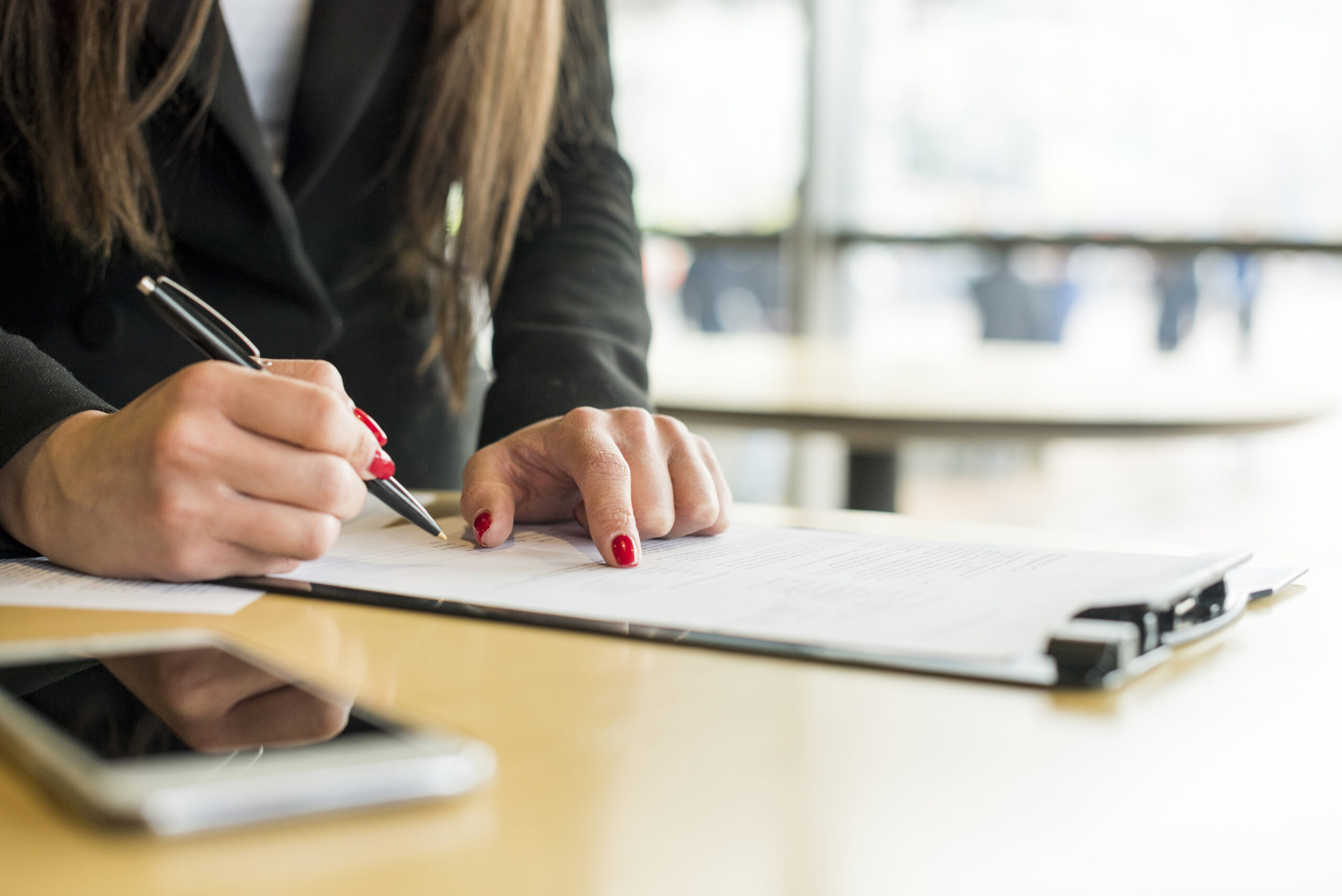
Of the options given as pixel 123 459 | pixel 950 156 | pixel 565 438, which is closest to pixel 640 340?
pixel 565 438

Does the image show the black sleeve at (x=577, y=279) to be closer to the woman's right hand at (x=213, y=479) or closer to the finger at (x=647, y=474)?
the finger at (x=647, y=474)

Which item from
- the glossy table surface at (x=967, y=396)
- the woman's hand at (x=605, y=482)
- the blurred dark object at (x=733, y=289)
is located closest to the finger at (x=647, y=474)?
the woman's hand at (x=605, y=482)

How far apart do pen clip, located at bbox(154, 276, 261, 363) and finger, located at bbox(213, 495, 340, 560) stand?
0.13 meters

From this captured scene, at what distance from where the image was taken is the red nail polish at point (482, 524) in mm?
732

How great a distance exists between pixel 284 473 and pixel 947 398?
123 cm

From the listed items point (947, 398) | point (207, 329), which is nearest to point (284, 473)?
point (207, 329)

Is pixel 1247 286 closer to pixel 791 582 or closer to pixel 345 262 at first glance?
pixel 345 262

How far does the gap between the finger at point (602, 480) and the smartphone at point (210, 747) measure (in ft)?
0.91

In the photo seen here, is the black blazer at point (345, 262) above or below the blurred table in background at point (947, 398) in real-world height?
above

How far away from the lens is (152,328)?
41.0 inches

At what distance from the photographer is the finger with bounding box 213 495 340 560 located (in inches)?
23.7

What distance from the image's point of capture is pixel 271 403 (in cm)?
59

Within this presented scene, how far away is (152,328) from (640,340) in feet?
1.40

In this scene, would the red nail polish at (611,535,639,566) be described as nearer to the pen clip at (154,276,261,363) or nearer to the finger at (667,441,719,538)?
the finger at (667,441,719,538)
